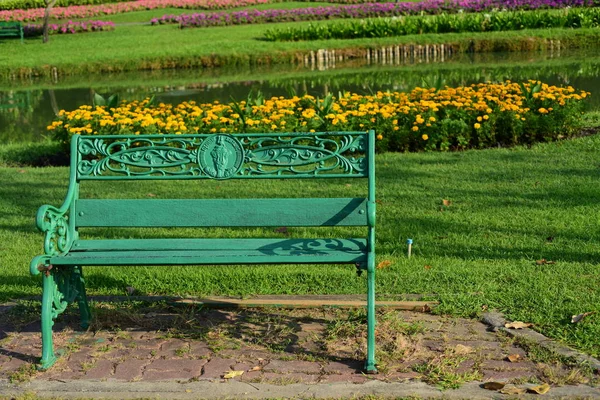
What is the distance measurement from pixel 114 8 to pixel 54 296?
37.1 metres

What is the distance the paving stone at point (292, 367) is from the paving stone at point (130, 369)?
2.02 feet

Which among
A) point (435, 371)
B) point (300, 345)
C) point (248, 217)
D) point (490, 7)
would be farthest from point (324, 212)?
point (490, 7)

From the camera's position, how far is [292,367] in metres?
4.10

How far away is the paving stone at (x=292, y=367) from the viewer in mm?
4055

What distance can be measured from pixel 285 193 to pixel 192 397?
3991 mm

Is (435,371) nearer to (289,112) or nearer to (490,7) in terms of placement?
(289,112)

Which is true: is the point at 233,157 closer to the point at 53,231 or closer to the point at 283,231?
the point at 53,231

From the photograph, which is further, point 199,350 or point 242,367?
point 199,350

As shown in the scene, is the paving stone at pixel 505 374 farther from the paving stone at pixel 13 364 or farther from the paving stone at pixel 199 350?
the paving stone at pixel 13 364

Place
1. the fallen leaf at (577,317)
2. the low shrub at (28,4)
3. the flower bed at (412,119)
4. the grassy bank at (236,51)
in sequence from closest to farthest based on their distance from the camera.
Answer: the fallen leaf at (577,317) < the flower bed at (412,119) < the grassy bank at (236,51) < the low shrub at (28,4)

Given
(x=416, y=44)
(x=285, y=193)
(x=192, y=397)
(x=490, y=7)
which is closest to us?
(x=192, y=397)

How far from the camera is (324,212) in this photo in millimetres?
4418

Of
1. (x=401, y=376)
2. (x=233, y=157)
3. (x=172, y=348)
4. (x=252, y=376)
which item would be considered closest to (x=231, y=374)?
(x=252, y=376)

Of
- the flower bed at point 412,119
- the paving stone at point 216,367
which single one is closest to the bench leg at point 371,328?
the paving stone at point 216,367
